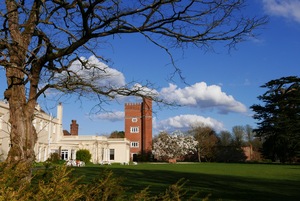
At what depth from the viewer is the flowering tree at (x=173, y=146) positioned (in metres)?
71.5

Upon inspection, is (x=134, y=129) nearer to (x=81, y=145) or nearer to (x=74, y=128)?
(x=74, y=128)

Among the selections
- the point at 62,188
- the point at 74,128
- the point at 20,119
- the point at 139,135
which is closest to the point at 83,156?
the point at 74,128

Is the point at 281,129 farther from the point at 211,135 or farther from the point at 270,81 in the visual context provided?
the point at 211,135

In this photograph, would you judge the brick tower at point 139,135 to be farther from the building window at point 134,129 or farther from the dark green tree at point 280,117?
the dark green tree at point 280,117

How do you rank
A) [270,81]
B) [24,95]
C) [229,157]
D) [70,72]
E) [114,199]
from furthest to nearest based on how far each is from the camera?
[229,157]
[270,81]
[70,72]
[24,95]
[114,199]

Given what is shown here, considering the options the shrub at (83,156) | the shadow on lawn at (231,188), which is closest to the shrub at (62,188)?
the shadow on lawn at (231,188)

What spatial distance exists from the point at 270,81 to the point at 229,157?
20.5m

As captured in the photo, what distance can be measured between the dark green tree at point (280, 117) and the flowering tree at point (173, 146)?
52.4 ft

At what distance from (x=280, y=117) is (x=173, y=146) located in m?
24.9

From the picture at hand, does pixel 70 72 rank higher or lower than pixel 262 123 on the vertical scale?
lower

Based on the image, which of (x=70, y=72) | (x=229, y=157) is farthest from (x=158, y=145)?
(x=70, y=72)

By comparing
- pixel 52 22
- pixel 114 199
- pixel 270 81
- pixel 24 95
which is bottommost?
pixel 114 199

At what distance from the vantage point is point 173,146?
72.6 m

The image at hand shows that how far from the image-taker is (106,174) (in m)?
3.47
